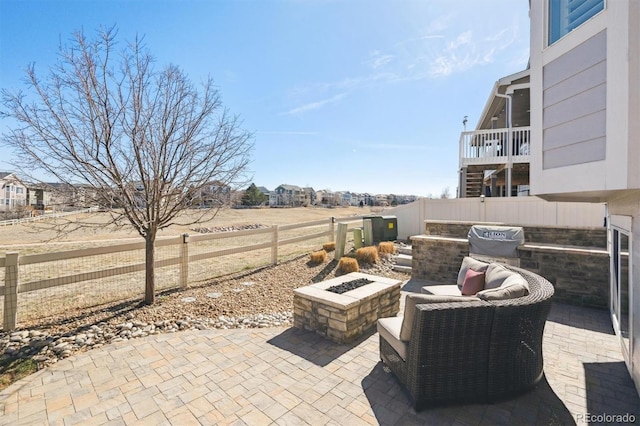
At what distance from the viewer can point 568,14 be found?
3.03 m

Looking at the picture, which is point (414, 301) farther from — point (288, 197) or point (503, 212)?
point (288, 197)

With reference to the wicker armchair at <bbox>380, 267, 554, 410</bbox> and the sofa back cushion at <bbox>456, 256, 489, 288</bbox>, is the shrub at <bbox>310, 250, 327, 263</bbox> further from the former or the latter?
the wicker armchair at <bbox>380, 267, 554, 410</bbox>

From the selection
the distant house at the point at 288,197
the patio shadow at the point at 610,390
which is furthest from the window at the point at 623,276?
the distant house at the point at 288,197

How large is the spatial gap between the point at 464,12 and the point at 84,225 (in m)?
8.34

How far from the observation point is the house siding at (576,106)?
249 cm

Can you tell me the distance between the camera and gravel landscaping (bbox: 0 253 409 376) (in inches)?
140

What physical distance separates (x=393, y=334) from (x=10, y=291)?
512cm

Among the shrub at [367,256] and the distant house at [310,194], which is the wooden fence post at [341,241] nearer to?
the shrub at [367,256]

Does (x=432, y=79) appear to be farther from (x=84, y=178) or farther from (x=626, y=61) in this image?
(x=84, y=178)

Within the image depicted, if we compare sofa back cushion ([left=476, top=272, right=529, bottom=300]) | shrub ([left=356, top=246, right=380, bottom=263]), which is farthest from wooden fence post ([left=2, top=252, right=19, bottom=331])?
shrub ([left=356, top=246, right=380, bottom=263])

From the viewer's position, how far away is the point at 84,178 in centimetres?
429

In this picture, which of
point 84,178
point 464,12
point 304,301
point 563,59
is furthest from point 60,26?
point 464,12

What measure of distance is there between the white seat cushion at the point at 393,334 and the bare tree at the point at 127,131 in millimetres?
3940

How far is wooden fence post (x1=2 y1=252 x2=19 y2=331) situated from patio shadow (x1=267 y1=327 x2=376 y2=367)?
11.9ft
